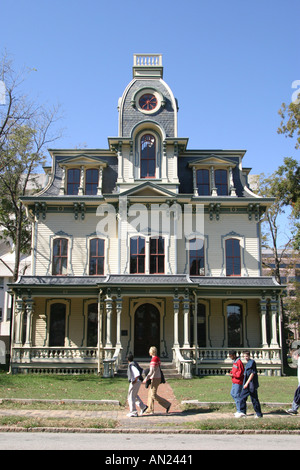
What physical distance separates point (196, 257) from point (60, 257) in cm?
742

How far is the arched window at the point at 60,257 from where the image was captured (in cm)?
2603

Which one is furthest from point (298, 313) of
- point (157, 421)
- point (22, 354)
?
point (157, 421)

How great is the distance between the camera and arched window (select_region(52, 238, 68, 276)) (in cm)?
2603

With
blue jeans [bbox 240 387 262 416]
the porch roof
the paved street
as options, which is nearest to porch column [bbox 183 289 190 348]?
the porch roof

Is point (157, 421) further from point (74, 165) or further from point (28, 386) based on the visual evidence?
point (74, 165)

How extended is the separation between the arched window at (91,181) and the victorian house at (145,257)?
0.06 m

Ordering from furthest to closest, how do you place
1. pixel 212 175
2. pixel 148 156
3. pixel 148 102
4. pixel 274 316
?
1. pixel 148 102
2. pixel 212 175
3. pixel 148 156
4. pixel 274 316

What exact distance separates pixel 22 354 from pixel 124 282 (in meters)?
5.97

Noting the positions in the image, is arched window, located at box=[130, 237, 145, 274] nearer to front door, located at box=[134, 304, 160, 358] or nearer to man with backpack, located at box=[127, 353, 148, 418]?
front door, located at box=[134, 304, 160, 358]

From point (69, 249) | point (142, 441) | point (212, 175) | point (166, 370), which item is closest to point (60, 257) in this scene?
point (69, 249)

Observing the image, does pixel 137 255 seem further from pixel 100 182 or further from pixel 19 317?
pixel 19 317

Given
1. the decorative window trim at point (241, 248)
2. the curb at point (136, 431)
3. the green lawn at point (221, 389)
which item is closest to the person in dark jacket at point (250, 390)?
the curb at point (136, 431)

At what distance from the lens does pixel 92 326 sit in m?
25.1

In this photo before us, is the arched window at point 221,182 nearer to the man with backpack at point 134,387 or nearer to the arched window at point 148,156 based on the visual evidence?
the arched window at point 148,156
